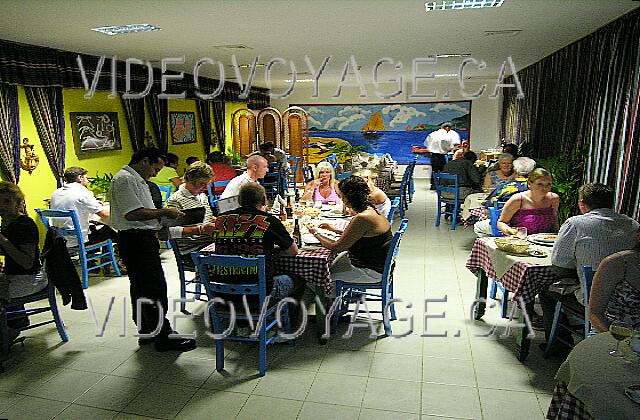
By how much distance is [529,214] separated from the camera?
3842 millimetres

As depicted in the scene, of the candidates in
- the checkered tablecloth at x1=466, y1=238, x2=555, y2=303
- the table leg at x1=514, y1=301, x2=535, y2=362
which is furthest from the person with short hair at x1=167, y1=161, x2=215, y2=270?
the table leg at x1=514, y1=301, x2=535, y2=362

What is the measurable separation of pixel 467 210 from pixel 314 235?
335 cm

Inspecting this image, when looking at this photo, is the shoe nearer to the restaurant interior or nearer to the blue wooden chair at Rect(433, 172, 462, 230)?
the restaurant interior

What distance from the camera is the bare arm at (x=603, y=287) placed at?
212cm

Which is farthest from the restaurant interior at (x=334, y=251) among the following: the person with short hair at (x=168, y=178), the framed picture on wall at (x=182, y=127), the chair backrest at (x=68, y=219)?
the framed picture on wall at (x=182, y=127)

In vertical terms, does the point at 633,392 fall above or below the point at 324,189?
below

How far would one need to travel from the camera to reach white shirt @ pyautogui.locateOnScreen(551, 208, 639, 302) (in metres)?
2.65

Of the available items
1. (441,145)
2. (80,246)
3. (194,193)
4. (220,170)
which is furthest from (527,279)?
(441,145)

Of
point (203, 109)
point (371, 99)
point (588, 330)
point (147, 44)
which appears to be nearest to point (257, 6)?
point (147, 44)

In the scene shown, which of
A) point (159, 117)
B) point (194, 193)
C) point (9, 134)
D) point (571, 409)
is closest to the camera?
point (571, 409)

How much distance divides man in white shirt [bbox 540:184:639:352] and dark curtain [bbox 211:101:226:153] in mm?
8241

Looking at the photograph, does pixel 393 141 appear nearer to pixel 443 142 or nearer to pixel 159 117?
pixel 443 142

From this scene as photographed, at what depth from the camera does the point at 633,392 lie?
1.47 meters

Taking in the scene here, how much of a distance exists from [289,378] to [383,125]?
34.7ft
